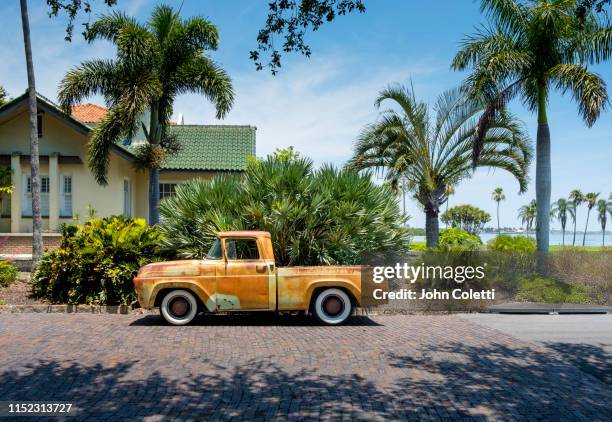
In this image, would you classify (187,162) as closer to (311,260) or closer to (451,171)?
(451,171)

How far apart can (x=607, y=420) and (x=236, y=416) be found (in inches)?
145

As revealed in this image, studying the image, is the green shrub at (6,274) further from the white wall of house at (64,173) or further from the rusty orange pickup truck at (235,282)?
the white wall of house at (64,173)

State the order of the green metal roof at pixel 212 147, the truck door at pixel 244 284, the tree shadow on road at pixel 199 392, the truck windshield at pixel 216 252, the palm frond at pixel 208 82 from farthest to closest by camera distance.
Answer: the green metal roof at pixel 212 147 → the palm frond at pixel 208 82 → the truck windshield at pixel 216 252 → the truck door at pixel 244 284 → the tree shadow on road at pixel 199 392

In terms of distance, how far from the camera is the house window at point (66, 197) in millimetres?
23280

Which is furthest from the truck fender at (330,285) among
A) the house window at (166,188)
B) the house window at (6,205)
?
the house window at (6,205)

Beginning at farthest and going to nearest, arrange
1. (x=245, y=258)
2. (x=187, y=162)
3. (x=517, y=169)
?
(x=187, y=162), (x=517, y=169), (x=245, y=258)

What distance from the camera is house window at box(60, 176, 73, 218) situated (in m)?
23.3

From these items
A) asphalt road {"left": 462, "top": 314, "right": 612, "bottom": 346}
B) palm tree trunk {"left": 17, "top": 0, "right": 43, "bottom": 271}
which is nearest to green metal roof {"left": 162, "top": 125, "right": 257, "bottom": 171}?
palm tree trunk {"left": 17, "top": 0, "right": 43, "bottom": 271}

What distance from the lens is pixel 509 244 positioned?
17.2 m

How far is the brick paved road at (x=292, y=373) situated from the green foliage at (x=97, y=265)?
1815 millimetres

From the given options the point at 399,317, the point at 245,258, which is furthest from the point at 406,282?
the point at 245,258

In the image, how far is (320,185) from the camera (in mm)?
13391

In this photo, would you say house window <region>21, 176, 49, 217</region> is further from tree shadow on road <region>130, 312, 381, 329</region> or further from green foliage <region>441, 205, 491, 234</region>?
green foliage <region>441, 205, 491, 234</region>

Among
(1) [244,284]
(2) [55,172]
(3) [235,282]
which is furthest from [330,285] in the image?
(2) [55,172]
